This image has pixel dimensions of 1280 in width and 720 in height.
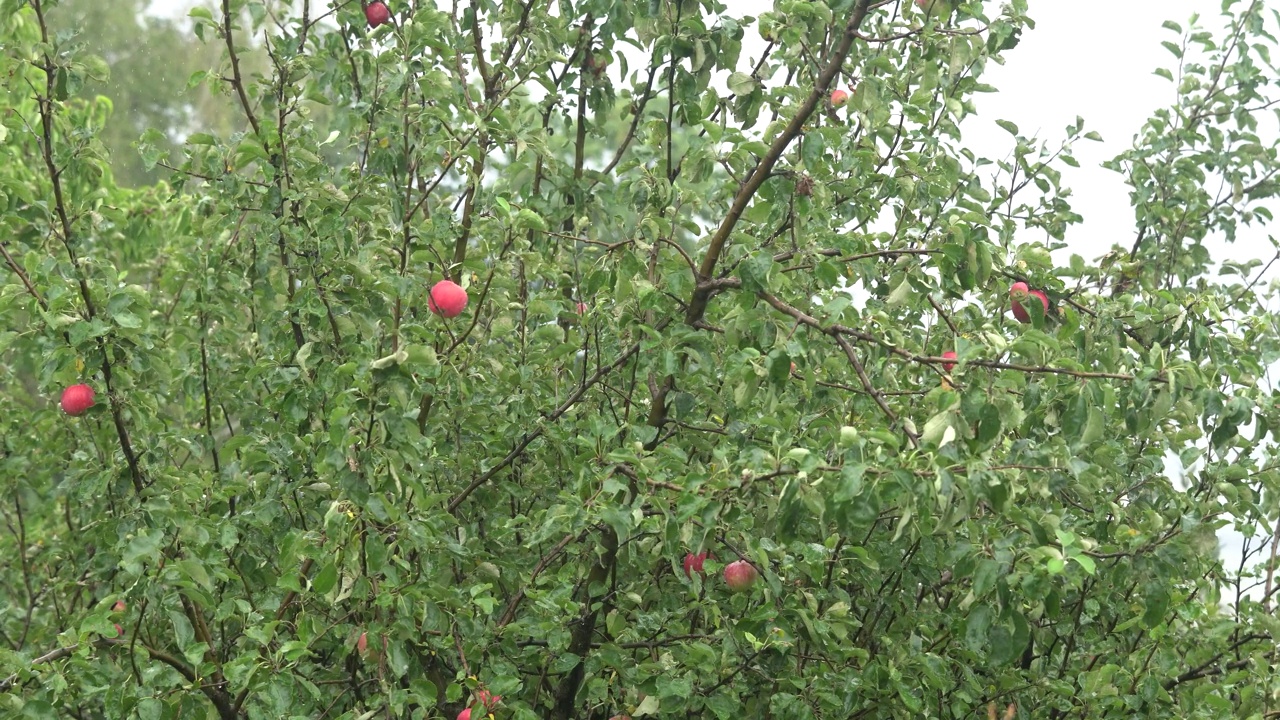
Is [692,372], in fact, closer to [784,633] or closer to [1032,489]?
[784,633]

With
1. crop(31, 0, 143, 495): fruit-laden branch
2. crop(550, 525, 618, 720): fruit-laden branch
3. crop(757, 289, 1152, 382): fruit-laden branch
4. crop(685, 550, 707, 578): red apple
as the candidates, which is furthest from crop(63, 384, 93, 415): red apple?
crop(757, 289, 1152, 382): fruit-laden branch

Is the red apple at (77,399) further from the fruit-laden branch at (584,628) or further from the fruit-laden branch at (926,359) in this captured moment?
the fruit-laden branch at (926,359)

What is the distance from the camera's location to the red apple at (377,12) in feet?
11.7

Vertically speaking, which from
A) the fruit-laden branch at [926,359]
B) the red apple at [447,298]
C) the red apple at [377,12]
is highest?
the red apple at [377,12]

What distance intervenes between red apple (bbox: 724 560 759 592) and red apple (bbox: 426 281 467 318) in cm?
86

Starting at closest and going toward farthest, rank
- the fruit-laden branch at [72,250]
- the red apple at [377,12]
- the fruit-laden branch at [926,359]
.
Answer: the fruit-laden branch at [926,359]
the fruit-laden branch at [72,250]
the red apple at [377,12]

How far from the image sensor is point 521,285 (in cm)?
356

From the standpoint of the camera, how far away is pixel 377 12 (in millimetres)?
3555

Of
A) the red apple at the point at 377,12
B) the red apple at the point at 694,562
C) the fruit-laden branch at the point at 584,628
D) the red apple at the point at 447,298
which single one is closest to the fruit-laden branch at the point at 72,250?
the red apple at the point at 447,298

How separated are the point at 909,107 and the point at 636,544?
1.15 metres

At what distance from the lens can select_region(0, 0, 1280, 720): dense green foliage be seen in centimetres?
243

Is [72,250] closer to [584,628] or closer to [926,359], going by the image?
[584,628]

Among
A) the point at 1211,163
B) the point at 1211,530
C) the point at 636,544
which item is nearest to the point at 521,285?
the point at 636,544

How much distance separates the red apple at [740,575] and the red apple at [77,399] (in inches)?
60.5
